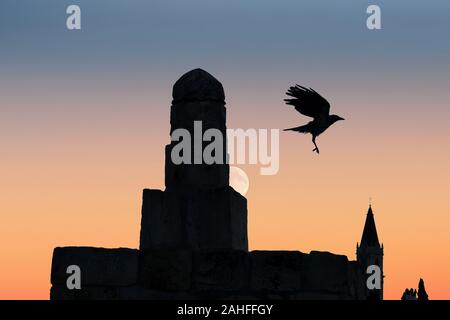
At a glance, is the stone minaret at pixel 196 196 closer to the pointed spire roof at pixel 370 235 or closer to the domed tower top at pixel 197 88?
the domed tower top at pixel 197 88

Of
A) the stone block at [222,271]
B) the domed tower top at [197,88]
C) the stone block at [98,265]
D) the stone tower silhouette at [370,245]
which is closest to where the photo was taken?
the stone block at [222,271]

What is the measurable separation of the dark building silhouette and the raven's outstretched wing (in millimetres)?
778

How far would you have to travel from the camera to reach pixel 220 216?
12812mm

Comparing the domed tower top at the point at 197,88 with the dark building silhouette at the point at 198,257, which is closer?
the dark building silhouette at the point at 198,257

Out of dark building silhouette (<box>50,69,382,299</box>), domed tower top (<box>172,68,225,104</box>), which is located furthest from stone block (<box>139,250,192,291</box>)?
domed tower top (<box>172,68,225,104</box>)

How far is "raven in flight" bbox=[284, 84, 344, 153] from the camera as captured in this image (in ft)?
43.1

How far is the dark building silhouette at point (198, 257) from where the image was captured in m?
12.5

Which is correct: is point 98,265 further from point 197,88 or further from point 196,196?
point 197,88

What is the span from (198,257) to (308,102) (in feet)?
6.94

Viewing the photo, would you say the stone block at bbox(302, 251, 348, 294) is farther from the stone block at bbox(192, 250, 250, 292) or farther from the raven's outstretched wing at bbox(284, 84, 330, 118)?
the raven's outstretched wing at bbox(284, 84, 330, 118)

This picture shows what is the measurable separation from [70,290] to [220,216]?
177 cm

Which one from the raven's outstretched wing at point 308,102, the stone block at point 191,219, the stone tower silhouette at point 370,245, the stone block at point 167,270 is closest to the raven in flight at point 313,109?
the raven's outstretched wing at point 308,102
